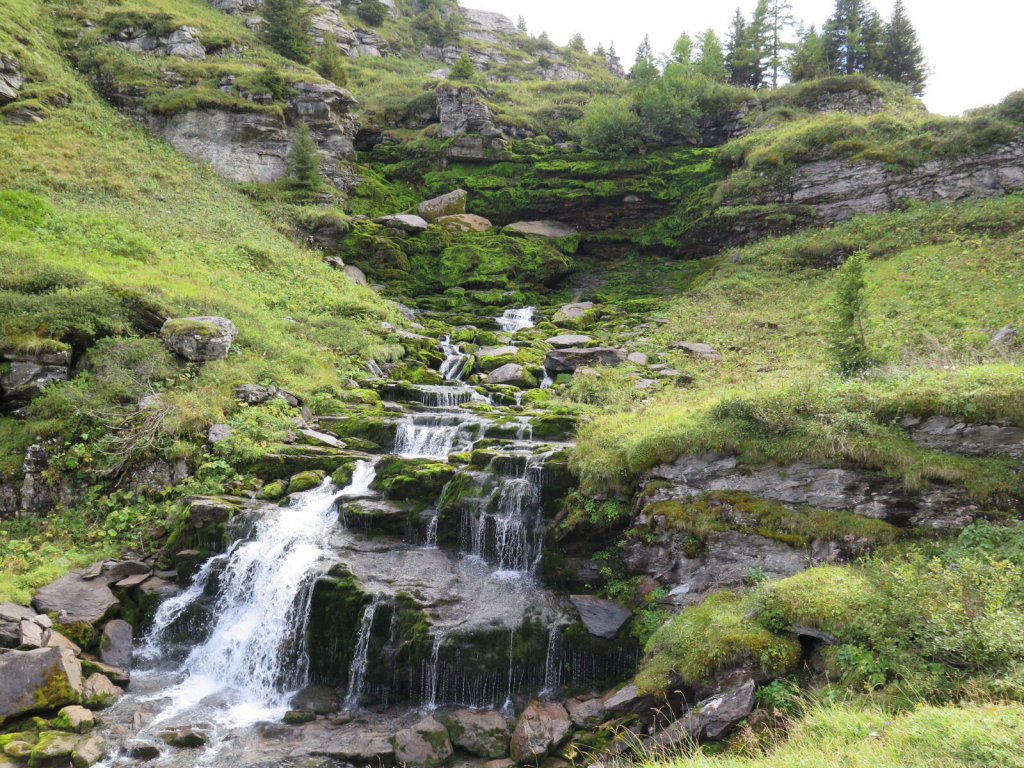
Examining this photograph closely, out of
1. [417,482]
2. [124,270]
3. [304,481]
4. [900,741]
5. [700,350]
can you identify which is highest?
[124,270]

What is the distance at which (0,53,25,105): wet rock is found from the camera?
2722 centimetres

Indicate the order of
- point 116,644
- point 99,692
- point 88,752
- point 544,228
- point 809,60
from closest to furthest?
1. point 88,752
2. point 99,692
3. point 116,644
4. point 544,228
5. point 809,60

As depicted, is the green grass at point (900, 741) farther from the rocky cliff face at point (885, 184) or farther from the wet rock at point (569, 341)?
the rocky cliff face at point (885, 184)

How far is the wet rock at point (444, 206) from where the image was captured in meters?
37.0

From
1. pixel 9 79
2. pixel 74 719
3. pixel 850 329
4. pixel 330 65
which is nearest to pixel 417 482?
pixel 74 719

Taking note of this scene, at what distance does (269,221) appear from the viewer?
3075cm

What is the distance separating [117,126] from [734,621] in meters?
40.4

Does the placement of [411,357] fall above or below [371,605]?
above

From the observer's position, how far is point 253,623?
10328mm

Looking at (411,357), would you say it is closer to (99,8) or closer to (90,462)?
(90,462)

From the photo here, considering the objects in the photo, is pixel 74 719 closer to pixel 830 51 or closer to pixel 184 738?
pixel 184 738

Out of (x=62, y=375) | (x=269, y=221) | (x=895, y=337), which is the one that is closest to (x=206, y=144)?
(x=269, y=221)

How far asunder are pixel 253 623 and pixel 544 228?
102 feet

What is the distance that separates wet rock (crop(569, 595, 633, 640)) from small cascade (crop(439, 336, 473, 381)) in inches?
511
